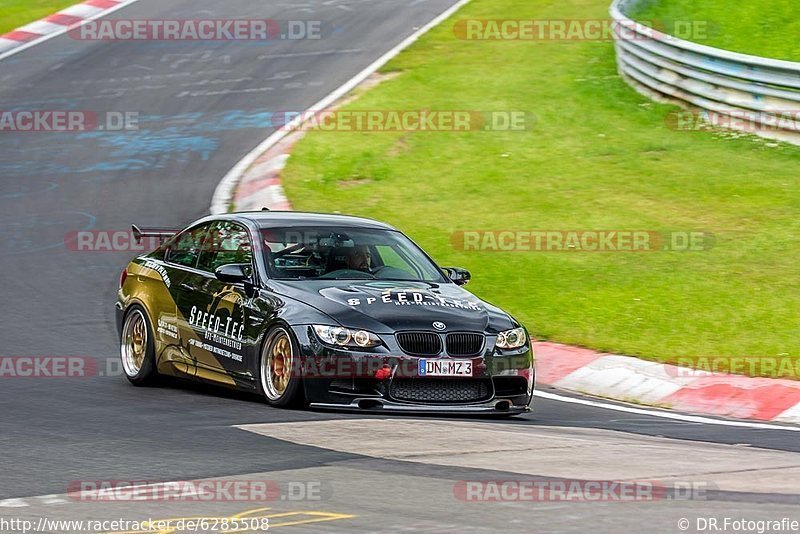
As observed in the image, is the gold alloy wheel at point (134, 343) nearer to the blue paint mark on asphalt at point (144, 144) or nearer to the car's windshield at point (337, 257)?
the car's windshield at point (337, 257)

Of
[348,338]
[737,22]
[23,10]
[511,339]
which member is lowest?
[511,339]

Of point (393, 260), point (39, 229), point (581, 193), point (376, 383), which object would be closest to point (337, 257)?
point (393, 260)

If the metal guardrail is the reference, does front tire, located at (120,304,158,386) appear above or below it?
below

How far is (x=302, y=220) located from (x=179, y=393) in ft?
5.30

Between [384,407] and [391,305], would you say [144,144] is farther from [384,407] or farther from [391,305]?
[384,407]

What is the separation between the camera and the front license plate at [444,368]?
9.47 m

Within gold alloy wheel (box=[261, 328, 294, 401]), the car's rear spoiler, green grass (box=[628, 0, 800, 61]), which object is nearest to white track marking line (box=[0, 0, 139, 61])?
green grass (box=[628, 0, 800, 61])

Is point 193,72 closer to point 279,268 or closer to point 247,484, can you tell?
point 279,268

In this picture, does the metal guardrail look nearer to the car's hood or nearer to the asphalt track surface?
the asphalt track surface

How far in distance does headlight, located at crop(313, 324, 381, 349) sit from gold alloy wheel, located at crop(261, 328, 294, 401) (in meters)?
0.28

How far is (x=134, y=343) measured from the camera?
11531 millimetres

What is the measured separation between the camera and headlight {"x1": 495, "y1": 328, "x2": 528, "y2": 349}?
9805 millimetres

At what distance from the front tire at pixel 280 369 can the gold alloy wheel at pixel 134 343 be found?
1.71m

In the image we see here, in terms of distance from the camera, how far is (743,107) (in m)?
20.7
